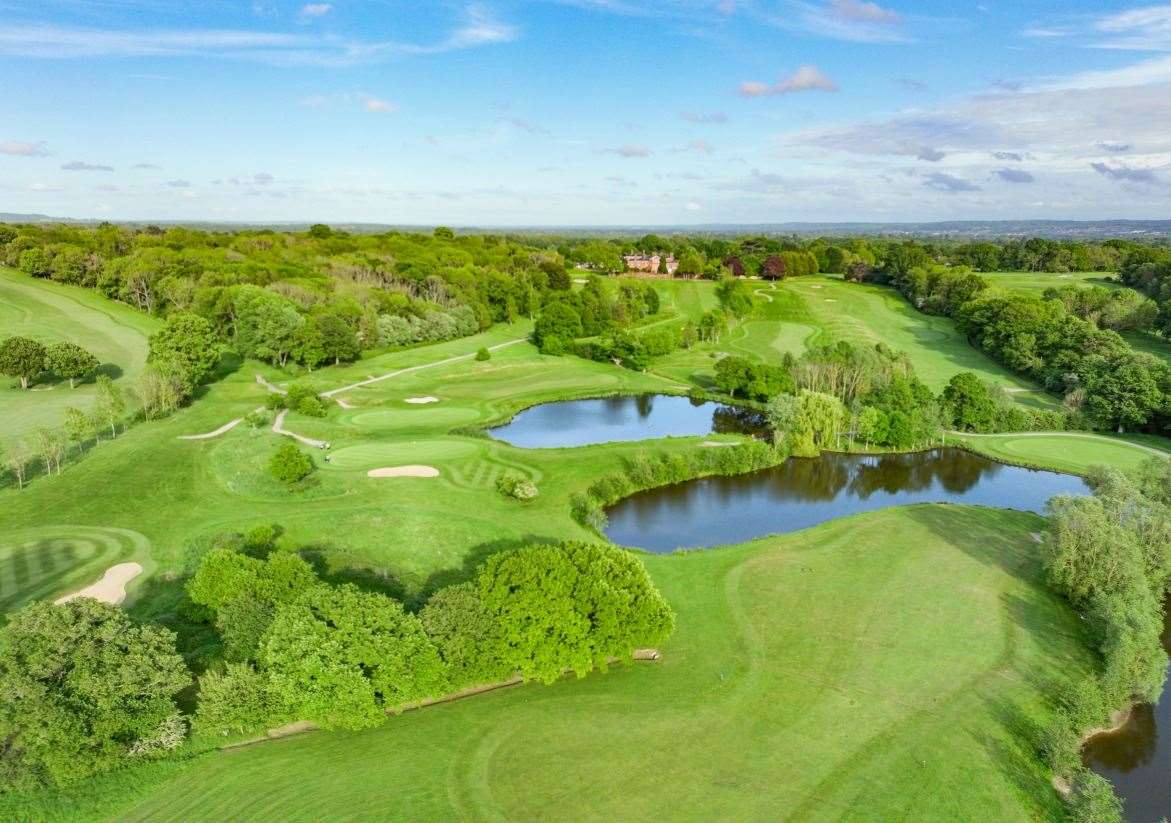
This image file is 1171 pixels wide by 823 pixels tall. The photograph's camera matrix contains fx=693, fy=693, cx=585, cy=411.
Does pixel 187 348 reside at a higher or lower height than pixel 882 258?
lower

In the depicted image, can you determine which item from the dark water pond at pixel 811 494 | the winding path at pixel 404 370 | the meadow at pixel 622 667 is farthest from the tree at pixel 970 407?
the winding path at pixel 404 370

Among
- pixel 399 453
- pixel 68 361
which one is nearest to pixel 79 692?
pixel 399 453

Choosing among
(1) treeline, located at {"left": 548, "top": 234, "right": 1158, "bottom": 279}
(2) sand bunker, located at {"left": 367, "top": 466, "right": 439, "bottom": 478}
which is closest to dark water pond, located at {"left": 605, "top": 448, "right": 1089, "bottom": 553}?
(2) sand bunker, located at {"left": 367, "top": 466, "right": 439, "bottom": 478}

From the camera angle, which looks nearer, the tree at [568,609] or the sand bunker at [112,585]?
the tree at [568,609]

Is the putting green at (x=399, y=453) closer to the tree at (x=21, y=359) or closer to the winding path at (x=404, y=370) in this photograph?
the winding path at (x=404, y=370)

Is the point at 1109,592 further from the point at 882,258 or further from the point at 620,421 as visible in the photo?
the point at 882,258

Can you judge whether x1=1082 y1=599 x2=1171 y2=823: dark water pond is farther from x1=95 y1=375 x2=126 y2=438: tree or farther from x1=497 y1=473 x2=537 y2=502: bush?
x1=95 y1=375 x2=126 y2=438: tree

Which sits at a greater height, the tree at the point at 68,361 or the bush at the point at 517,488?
the tree at the point at 68,361
